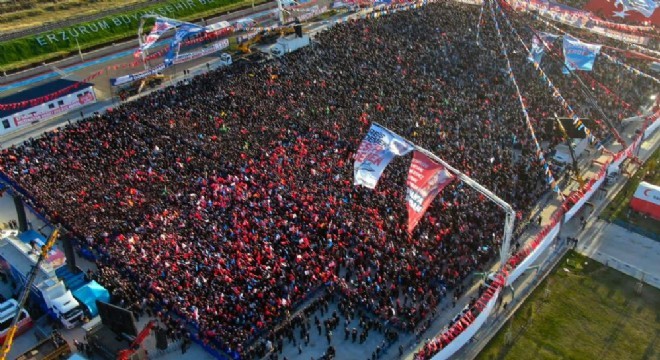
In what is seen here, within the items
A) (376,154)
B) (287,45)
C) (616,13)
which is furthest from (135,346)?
(616,13)

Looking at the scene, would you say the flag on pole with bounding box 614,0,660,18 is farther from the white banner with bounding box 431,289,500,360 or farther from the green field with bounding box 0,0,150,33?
the green field with bounding box 0,0,150,33

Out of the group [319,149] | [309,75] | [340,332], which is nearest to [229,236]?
[340,332]

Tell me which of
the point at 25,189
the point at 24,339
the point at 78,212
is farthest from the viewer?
the point at 25,189

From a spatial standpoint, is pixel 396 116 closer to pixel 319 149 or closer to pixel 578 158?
pixel 319 149

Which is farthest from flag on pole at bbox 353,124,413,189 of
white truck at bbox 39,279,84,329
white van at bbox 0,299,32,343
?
white van at bbox 0,299,32,343

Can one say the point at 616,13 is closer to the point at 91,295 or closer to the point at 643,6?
the point at 643,6

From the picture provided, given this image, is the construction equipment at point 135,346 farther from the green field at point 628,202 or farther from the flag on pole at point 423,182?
the green field at point 628,202

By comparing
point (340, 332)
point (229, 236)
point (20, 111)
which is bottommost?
point (340, 332)

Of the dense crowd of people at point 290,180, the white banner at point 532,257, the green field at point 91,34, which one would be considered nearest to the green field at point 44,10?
the green field at point 91,34
